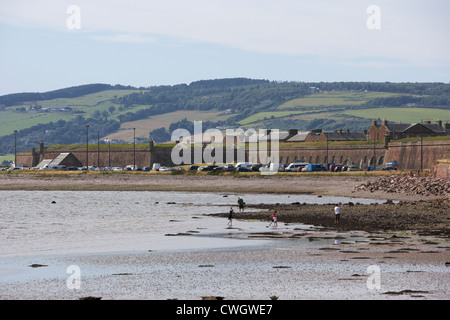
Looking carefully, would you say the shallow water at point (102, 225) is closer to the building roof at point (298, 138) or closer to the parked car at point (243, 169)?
the parked car at point (243, 169)

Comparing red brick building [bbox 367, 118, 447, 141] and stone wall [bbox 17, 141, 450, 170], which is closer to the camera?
stone wall [bbox 17, 141, 450, 170]

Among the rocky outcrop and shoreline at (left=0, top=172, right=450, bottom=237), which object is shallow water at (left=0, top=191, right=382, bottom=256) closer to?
shoreline at (left=0, top=172, right=450, bottom=237)

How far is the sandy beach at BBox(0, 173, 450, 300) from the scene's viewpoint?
1944 cm

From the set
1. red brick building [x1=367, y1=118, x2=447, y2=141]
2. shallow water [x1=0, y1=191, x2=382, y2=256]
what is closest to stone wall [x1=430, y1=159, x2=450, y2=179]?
shallow water [x1=0, y1=191, x2=382, y2=256]

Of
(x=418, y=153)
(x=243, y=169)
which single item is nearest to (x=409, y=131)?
(x=418, y=153)

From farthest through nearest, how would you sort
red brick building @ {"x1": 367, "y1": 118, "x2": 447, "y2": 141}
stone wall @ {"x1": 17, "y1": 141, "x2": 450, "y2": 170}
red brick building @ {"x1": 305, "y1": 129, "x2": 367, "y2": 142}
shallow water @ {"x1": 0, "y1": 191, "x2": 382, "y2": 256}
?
red brick building @ {"x1": 305, "y1": 129, "x2": 367, "y2": 142} < red brick building @ {"x1": 367, "y1": 118, "x2": 447, "y2": 141} < stone wall @ {"x1": 17, "y1": 141, "x2": 450, "y2": 170} < shallow water @ {"x1": 0, "y1": 191, "x2": 382, "y2": 256}

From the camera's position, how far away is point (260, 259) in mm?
25094

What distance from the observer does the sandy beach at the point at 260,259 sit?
63.8 ft

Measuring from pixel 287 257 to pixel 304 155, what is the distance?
10386cm

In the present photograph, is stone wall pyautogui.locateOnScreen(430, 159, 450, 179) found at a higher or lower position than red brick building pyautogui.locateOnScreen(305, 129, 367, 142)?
lower

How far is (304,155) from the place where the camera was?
5059 inches
